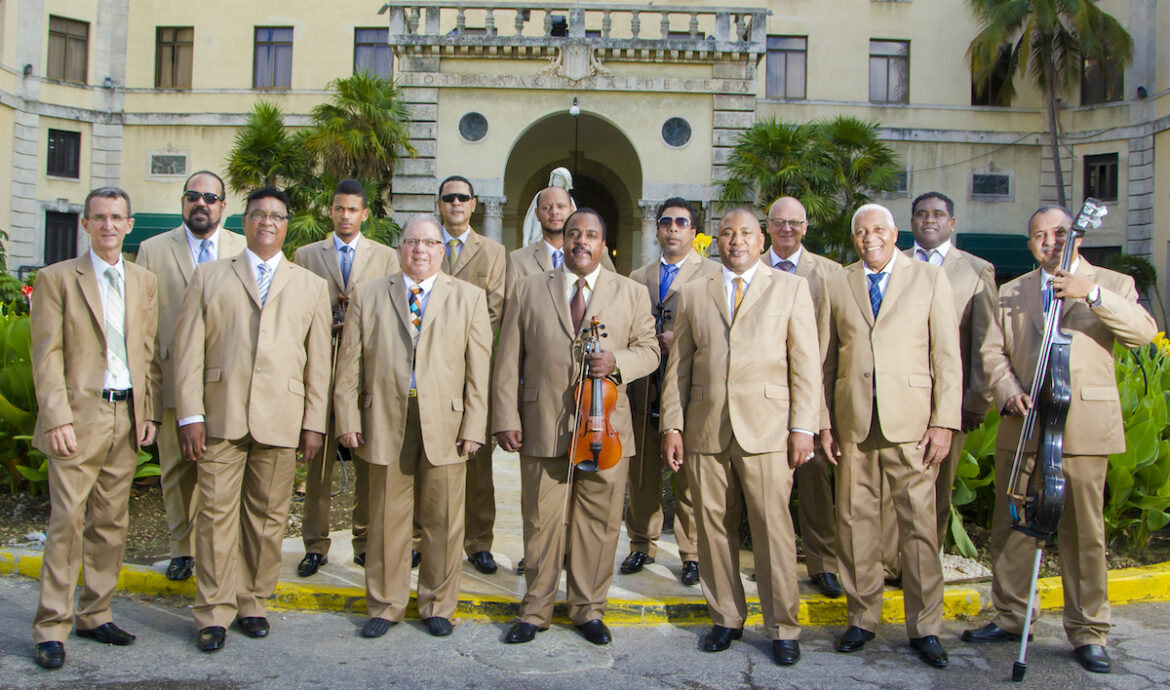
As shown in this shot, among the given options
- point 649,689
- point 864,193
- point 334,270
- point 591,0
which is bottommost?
point 649,689

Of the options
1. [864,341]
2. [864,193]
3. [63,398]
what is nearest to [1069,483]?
[864,341]

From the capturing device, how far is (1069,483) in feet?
16.4

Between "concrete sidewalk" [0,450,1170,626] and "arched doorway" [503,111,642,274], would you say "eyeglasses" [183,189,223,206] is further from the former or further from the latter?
"arched doorway" [503,111,642,274]

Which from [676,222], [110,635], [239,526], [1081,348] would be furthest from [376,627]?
[1081,348]

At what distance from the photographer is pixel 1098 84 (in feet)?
78.0

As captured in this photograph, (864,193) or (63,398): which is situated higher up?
(864,193)

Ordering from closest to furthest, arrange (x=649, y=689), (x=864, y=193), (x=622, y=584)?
(x=649, y=689)
(x=622, y=584)
(x=864, y=193)

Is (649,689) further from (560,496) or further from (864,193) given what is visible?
(864,193)

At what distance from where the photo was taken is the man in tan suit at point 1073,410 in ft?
16.0

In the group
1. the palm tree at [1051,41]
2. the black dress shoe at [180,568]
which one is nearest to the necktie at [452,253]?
the black dress shoe at [180,568]

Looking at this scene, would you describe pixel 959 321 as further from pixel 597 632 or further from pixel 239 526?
pixel 239 526

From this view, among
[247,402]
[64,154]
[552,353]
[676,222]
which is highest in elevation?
[64,154]

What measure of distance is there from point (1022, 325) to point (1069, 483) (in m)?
0.88

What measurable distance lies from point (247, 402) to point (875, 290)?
3551 millimetres
